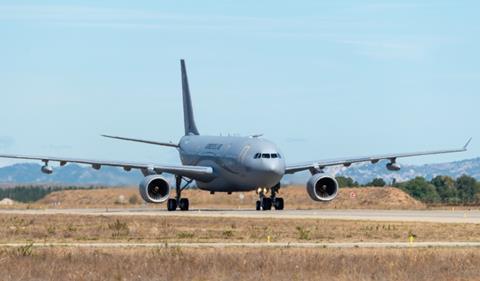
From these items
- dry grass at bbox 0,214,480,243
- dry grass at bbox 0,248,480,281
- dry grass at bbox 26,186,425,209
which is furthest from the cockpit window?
dry grass at bbox 0,248,480,281

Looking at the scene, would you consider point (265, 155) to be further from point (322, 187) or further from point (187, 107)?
point (187, 107)

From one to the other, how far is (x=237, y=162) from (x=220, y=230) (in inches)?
949

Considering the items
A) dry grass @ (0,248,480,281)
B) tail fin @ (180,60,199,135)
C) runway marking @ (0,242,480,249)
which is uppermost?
tail fin @ (180,60,199,135)

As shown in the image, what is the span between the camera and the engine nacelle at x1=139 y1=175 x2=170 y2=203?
76.9 m

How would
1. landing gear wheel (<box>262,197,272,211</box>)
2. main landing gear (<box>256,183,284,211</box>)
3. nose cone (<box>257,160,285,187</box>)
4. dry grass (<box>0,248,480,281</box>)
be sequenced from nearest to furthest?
dry grass (<box>0,248,480,281</box>), nose cone (<box>257,160,285,187</box>), main landing gear (<box>256,183,284,211</box>), landing gear wheel (<box>262,197,272,211</box>)

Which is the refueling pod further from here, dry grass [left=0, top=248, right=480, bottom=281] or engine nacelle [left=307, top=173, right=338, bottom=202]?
dry grass [left=0, top=248, right=480, bottom=281]

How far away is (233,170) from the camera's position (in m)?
78.2

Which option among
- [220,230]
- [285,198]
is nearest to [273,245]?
[220,230]

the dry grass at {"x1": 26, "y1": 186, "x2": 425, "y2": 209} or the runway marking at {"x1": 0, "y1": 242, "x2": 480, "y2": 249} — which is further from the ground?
the dry grass at {"x1": 26, "y1": 186, "x2": 425, "y2": 209}

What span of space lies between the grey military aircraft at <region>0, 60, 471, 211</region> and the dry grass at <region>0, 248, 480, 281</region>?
36.8 m

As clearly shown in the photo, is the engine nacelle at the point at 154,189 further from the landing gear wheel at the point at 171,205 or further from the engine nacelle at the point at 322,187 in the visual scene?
the engine nacelle at the point at 322,187

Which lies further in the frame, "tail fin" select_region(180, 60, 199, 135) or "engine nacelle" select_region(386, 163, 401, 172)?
"tail fin" select_region(180, 60, 199, 135)

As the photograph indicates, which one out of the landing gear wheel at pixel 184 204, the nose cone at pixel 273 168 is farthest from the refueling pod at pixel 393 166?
the landing gear wheel at pixel 184 204

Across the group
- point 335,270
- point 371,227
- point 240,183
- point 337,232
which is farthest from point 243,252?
point 240,183
